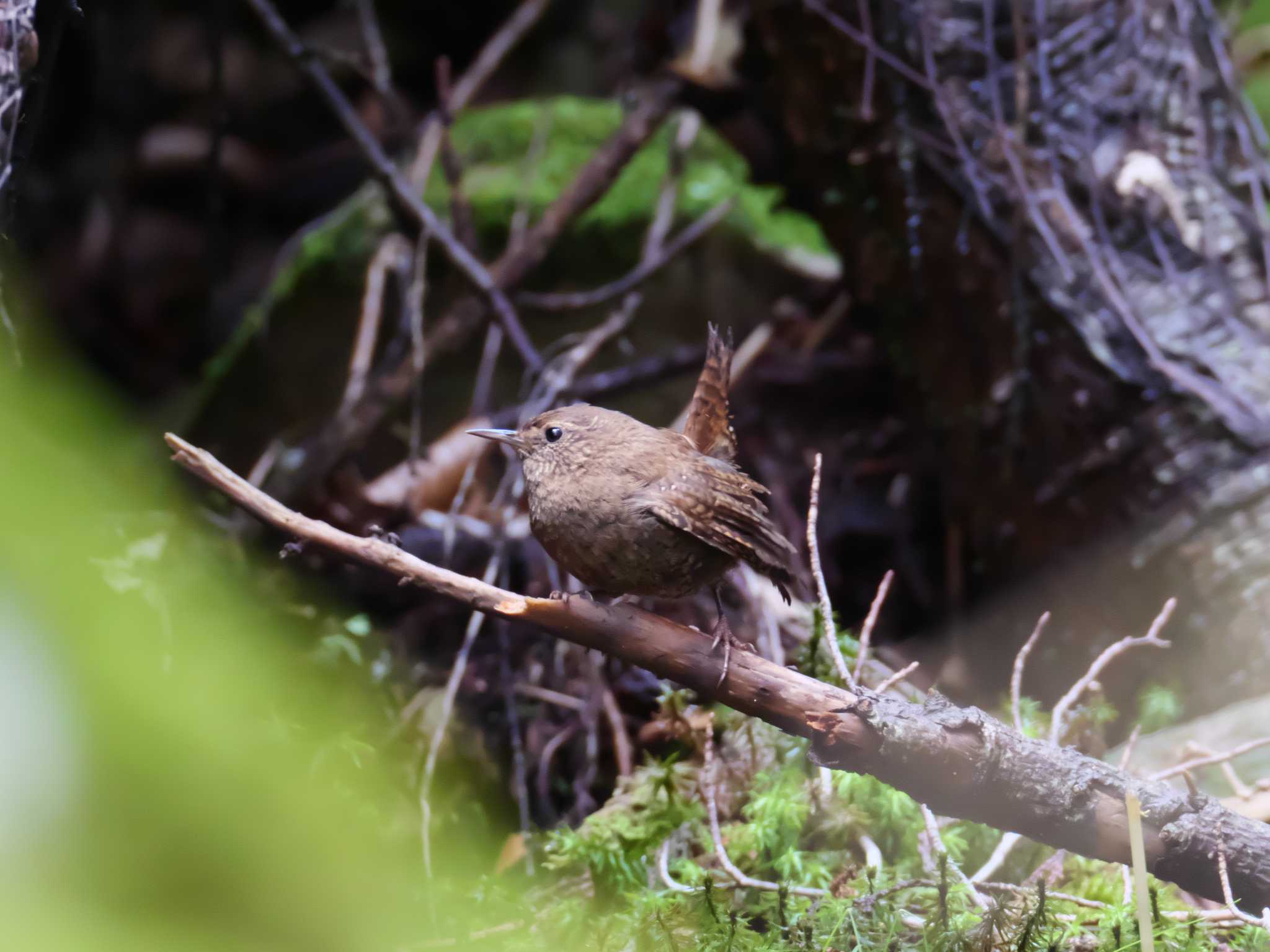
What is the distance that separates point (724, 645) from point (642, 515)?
32 cm

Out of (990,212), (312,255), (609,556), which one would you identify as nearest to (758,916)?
(609,556)

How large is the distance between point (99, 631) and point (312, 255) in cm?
450

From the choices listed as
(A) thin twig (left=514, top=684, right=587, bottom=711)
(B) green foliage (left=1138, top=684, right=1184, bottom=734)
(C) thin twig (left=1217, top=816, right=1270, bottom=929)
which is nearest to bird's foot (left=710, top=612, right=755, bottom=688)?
(C) thin twig (left=1217, top=816, right=1270, bottom=929)

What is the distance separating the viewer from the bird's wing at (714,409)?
7.89 feet

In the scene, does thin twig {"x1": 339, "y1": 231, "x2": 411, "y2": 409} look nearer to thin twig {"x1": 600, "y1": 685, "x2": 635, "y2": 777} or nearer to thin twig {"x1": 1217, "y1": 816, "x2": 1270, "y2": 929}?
thin twig {"x1": 600, "y1": 685, "x2": 635, "y2": 777}

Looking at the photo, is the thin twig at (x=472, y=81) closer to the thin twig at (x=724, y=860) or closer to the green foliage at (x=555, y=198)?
the green foliage at (x=555, y=198)

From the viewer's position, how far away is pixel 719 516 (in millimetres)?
1993

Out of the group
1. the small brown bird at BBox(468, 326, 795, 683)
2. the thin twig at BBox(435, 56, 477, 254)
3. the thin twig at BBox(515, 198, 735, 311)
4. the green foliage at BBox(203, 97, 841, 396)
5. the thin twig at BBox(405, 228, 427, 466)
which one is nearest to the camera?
the small brown bird at BBox(468, 326, 795, 683)

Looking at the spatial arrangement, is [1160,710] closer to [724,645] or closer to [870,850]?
[870,850]

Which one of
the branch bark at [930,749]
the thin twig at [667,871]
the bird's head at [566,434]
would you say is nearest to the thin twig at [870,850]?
the thin twig at [667,871]

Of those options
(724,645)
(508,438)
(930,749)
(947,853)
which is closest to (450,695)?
(508,438)

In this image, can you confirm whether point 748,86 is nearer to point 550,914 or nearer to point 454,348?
point 454,348

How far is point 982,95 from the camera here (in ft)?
11.4

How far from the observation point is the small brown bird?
6.43ft
